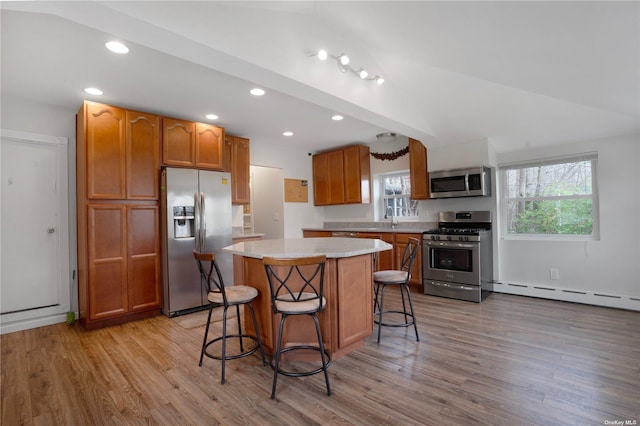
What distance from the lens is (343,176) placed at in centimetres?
569

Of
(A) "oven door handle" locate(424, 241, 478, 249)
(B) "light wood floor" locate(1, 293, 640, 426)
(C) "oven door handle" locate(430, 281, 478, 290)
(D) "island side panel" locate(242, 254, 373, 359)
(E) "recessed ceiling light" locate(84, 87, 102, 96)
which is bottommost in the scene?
(B) "light wood floor" locate(1, 293, 640, 426)

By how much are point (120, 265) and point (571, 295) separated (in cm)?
514

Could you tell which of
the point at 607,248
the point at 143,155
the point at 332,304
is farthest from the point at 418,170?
the point at 143,155

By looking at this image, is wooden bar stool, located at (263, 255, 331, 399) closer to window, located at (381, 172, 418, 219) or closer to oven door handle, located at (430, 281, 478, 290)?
oven door handle, located at (430, 281, 478, 290)

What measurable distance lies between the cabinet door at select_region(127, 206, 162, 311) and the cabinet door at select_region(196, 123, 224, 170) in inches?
31.8

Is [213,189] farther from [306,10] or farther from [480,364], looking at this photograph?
[480,364]

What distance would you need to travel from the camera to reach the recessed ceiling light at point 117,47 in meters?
2.28

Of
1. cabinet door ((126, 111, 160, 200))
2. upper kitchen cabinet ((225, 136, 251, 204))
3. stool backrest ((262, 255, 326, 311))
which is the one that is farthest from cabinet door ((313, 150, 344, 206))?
stool backrest ((262, 255, 326, 311))

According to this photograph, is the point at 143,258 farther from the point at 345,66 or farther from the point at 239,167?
the point at 345,66

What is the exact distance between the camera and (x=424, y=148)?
4.76 meters

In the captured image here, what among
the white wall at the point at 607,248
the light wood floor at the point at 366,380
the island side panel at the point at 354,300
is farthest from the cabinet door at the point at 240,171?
the white wall at the point at 607,248

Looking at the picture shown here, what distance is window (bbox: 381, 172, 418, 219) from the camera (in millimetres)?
5371

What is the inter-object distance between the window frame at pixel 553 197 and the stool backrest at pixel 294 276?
3.27 m

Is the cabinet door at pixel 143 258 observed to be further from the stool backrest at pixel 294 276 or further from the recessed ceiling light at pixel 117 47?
the stool backrest at pixel 294 276
